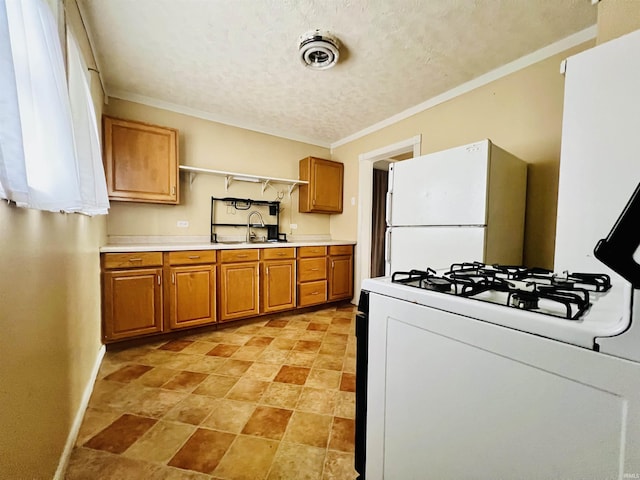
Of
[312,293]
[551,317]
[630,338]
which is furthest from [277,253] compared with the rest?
[630,338]

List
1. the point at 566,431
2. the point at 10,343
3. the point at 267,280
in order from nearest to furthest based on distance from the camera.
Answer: the point at 566,431
the point at 10,343
the point at 267,280

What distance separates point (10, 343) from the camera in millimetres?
767

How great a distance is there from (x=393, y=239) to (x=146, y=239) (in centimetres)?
257

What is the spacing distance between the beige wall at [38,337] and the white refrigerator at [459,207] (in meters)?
2.06

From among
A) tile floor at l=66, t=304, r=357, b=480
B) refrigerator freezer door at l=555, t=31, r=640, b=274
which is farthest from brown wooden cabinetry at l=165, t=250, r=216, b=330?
refrigerator freezer door at l=555, t=31, r=640, b=274

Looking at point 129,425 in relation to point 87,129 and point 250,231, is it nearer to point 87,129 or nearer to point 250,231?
point 87,129

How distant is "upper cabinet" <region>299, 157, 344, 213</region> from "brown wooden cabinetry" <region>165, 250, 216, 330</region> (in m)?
1.55

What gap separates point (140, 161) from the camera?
2.52 metres

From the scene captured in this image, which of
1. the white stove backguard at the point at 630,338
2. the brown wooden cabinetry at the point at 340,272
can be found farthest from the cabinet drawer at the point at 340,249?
the white stove backguard at the point at 630,338

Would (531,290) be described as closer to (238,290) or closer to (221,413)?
(221,413)

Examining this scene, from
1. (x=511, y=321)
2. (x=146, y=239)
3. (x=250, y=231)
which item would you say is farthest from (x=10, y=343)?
(x=250, y=231)

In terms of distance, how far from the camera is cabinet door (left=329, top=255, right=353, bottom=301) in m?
3.56

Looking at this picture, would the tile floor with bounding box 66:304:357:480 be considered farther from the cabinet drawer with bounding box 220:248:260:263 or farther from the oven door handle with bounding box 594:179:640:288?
the oven door handle with bounding box 594:179:640:288

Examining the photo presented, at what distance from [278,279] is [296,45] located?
227 cm
